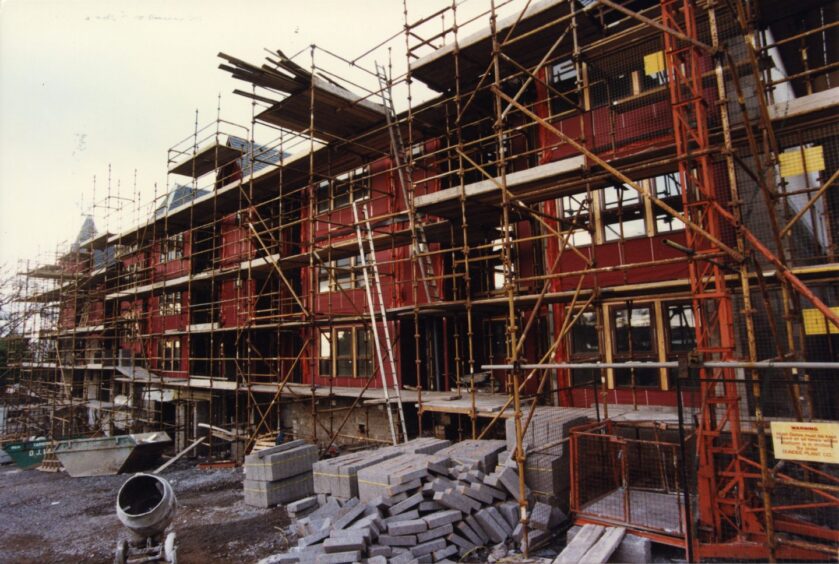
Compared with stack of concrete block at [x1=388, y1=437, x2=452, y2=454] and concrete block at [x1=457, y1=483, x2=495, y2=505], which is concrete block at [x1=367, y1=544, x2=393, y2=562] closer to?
concrete block at [x1=457, y1=483, x2=495, y2=505]

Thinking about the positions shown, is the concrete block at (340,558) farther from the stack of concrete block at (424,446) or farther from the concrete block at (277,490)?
the concrete block at (277,490)

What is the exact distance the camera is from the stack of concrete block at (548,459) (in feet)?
27.9

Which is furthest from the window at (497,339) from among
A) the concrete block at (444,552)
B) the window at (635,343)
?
the concrete block at (444,552)

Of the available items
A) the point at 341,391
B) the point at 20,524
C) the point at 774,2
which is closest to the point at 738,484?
the point at 774,2

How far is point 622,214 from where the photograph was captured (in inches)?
475

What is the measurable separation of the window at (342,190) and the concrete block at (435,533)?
39.6ft

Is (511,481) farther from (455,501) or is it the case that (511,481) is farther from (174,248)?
(174,248)

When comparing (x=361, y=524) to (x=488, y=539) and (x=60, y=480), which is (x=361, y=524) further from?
(x=60, y=480)

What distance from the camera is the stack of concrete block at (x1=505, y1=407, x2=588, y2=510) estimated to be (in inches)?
335

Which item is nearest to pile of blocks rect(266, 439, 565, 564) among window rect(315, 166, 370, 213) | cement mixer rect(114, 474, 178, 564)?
cement mixer rect(114, 474, 178, 564)

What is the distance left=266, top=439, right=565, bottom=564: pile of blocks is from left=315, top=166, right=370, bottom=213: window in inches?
427

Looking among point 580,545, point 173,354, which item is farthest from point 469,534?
point 173,354

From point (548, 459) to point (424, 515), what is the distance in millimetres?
2404

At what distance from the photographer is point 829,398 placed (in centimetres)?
890
